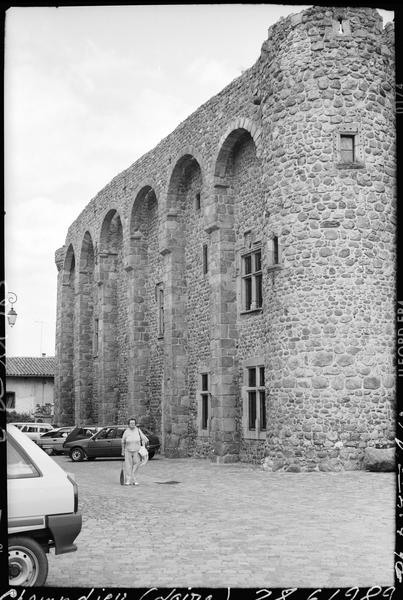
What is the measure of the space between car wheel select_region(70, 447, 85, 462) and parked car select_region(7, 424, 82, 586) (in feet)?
64.2

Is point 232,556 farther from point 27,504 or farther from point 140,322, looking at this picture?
point 140,322

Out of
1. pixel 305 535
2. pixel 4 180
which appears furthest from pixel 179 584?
pixel 4 180

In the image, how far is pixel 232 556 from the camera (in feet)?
28.4

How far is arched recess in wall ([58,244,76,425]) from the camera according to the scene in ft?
131

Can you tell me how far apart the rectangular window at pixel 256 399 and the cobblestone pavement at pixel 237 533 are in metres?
3.45

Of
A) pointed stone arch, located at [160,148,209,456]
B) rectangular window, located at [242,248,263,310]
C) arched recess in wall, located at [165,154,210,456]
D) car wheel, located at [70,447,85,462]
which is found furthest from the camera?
car wheel, located at [70,447,85,462]

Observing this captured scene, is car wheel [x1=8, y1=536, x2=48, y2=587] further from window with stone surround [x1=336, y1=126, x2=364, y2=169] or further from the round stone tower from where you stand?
window with stone surround [x1=336, y1=126, x2=364, y2=169]

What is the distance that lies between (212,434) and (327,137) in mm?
8402

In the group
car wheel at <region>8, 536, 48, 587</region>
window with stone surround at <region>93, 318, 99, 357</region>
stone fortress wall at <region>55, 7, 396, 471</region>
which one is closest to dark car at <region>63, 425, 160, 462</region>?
stone fortress wall at <region>55, 7, 396, 471</region>

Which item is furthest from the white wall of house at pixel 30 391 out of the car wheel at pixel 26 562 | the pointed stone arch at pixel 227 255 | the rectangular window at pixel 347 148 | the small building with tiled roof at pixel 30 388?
the car wheel at pixel 26 562

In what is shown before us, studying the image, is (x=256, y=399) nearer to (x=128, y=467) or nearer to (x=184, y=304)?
(x=128, y=467)

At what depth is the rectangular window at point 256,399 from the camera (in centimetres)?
2105

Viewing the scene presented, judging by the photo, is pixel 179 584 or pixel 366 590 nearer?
pixel 366 590

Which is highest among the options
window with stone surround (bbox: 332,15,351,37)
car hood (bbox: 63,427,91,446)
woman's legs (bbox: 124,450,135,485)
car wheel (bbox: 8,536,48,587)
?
window with stone surround (bbox: 332,15,351,37)
